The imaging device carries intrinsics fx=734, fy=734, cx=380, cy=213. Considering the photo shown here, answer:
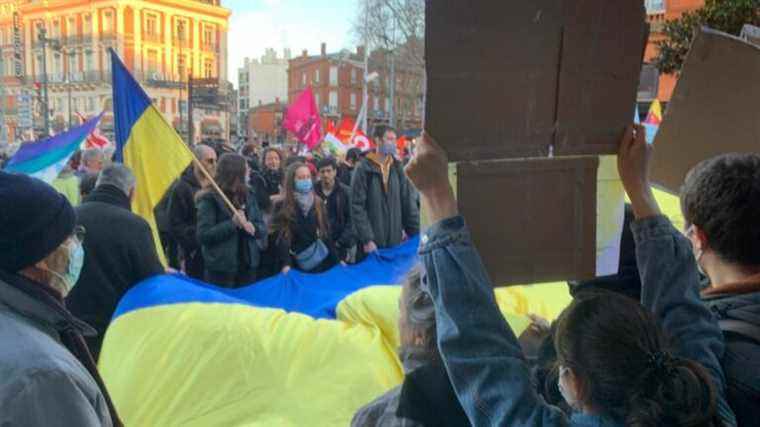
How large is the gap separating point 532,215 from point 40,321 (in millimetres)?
1204

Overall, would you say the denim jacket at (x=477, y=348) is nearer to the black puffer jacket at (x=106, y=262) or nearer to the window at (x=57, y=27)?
the black puffer jacket at (x=106, y=262)

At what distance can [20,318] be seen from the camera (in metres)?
1.74

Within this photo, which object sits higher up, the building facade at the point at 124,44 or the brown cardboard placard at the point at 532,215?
the building facade at the point at 124,44

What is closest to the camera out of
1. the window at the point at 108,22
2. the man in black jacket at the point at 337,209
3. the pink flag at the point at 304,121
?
the man in black jacket at the point at 337,209

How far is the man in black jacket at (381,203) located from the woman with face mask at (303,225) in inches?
23.8

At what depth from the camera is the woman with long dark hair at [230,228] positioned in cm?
605

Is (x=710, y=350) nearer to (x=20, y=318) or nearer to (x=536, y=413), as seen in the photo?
(x=536, y=413)

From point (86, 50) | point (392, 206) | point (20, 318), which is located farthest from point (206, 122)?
point (20, 318)

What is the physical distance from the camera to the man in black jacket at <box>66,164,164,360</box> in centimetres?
418

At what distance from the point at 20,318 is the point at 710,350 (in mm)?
1564

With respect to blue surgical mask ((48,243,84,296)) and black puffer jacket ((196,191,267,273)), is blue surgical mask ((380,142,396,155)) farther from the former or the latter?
blue surgical mask ((48,243,84,296))

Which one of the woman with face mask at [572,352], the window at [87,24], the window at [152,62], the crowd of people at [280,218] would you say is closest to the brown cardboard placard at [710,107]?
the woman with face mask at [572,352]

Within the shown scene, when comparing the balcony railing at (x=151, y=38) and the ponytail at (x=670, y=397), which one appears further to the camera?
the balcony railing at (x=151, y=38)

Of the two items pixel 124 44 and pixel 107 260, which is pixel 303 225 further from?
pixel 124 44
